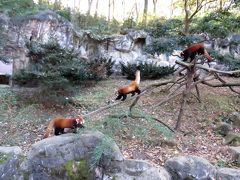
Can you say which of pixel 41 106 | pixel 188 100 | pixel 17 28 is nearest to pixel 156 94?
pixel 188 100

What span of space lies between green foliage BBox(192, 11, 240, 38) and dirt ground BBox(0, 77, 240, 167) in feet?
9.10

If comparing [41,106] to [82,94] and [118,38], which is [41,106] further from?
[118,38]

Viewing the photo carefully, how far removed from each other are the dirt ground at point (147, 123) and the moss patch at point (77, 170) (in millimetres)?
900

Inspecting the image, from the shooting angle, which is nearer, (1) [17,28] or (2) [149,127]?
(2) [149,127]

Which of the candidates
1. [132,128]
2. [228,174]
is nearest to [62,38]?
[132,128]

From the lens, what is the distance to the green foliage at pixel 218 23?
10.7m

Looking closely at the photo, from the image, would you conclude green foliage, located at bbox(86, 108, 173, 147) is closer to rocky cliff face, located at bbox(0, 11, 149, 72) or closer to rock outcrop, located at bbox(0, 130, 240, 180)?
rock outcrop, located at bbox(0, 130, 240, 180)

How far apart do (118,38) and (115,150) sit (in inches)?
316

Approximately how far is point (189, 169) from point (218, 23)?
283 inches

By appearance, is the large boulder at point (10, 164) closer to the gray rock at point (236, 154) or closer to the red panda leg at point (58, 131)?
the red panda leg at point (58, 131)

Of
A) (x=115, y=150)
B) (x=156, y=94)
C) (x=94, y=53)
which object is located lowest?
(x=115, y=150)

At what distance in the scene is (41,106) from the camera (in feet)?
24.4

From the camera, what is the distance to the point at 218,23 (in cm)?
1088

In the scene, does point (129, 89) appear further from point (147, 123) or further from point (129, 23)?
point (129, 23)
